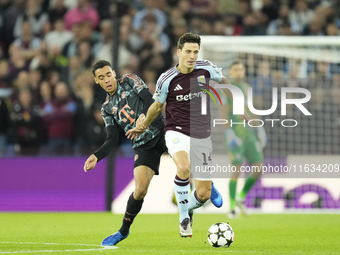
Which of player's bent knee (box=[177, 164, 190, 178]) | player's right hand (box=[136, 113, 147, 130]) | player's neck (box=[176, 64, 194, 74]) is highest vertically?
player's neck (box=[176, 64, 194, 74])

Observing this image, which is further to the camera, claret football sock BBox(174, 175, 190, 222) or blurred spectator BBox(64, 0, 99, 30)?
blurred spectator BBox(64, 0, 99, 30)

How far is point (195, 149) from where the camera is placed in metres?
6.55

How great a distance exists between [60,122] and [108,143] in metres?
5.06

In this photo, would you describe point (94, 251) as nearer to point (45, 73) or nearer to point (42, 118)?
point (42, 118)

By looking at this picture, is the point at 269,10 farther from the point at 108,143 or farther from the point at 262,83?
the point at 108,143

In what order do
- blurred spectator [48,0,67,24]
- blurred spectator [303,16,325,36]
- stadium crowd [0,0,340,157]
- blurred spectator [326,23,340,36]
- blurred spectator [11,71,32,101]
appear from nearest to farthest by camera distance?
stadium crowd [0,0,340,157]
blurred spectator [11,71,32,101]
blurred spectator [326,23,340,36]
blurred spectator [303,16,325,36]
blurred spectator [48,0,67,24]

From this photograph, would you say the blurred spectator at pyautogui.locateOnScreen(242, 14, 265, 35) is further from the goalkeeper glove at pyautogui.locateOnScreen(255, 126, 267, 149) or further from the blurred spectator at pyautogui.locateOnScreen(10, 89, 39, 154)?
the blurred spectator at pyautogui.locateOnScreen(10, 89, 39, 154)

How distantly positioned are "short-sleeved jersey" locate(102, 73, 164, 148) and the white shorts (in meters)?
0.29

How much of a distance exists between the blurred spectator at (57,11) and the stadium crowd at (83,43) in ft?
0.08

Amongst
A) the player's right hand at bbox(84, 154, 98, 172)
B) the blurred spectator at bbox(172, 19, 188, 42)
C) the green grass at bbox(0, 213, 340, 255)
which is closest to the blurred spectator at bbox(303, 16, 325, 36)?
the blurred spectator at bbox(172, 19, 188, 42)

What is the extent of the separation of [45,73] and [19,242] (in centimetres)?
628

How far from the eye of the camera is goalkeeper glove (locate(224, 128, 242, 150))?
9406mm

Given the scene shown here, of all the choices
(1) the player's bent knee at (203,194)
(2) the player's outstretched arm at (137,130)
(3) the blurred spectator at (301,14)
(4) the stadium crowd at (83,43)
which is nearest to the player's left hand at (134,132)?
(2) the player's outstretched arm at (137,130)

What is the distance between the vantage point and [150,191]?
405 inches
